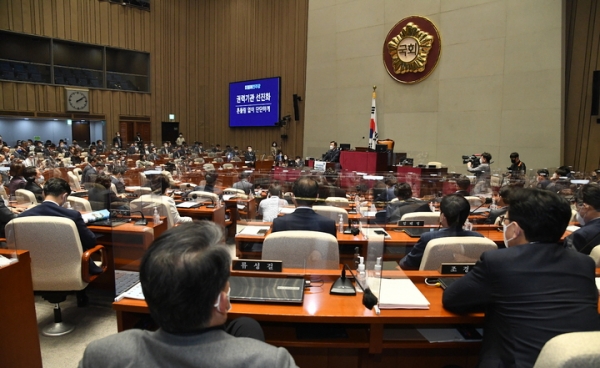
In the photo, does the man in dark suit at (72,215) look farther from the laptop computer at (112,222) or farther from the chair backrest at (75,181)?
the chair backrest at (75,181)

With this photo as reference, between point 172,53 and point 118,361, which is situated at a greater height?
point 172,53

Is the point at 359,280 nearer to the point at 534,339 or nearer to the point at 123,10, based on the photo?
the point at 534,339

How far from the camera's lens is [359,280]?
213 centimetres

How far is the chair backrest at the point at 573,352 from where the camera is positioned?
106cm

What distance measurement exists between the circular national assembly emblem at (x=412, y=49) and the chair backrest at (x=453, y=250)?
10042 mm

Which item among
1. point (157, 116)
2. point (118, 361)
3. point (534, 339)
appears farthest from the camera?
point (157, 116)

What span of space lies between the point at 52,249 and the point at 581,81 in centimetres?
1097

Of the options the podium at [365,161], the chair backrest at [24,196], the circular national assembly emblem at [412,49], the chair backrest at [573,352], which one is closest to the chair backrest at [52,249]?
the chair backrest at [24,196]

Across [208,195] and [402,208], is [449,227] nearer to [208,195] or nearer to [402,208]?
[402,208]

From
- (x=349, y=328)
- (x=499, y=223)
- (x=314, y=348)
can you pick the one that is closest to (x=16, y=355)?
(x=314, y=348)

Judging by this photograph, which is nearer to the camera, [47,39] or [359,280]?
[359,280]

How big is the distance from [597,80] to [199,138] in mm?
15870

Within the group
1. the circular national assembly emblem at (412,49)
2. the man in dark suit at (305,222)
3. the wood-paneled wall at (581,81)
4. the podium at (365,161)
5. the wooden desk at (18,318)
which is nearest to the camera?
the wooden desk at (18,318)

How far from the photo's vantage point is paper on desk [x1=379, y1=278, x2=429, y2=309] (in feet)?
5.91
